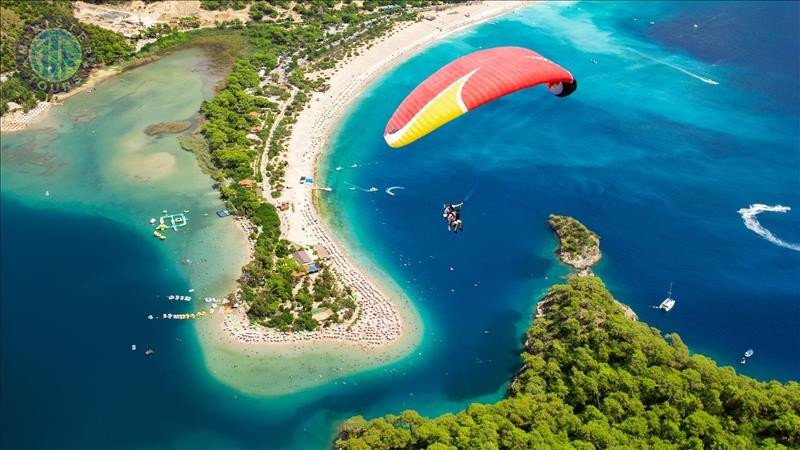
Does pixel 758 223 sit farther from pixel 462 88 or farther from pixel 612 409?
pixel 462 88

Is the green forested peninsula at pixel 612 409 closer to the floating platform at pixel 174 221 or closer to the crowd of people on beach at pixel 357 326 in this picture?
the crowd of people on beach at pixel 357 326

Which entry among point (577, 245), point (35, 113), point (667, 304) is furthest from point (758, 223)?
point (35, 113)

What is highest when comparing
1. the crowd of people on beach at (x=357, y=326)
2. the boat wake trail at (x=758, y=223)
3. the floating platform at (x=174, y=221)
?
the floating platform at (x=174, y=221)

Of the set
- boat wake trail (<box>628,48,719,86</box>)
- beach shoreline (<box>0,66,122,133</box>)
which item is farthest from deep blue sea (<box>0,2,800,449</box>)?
beach shoreline (<box>0,66,122,133</box>)

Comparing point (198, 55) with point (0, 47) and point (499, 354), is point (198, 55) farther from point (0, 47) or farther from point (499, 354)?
point (499, 354)

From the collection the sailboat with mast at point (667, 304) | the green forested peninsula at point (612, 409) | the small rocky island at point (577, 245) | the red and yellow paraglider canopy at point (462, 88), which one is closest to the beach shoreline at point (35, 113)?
the red and yellow paraglider canopy at point (462, 88)

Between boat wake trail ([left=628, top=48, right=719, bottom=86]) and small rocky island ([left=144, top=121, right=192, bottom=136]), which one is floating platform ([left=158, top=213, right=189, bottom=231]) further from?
boat wake trail ([left=628, top=48, right=719, bottom=86])

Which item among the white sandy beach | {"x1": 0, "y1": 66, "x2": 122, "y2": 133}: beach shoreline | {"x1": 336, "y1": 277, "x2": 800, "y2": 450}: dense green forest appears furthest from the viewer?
{"x1": 0, "y1": 66, "x2": 122, "y2": 133}: beach shoreline
